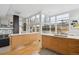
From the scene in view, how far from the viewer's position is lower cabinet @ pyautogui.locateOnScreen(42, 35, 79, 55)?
7.47 ft

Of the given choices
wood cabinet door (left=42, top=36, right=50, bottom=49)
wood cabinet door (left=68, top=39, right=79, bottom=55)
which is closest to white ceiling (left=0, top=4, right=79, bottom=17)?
wood cabinet door (left=42, top=36, right=50, bottom=49)

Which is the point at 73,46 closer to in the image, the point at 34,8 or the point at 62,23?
the point at 62,23

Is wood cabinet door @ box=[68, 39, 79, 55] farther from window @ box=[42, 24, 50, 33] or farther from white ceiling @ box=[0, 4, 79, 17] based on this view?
white ceiling @ box=[0, 4, 79, 17]

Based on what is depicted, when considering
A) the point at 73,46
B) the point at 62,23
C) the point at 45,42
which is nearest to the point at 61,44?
the point at 73,46

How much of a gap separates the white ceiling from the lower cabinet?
0.63m

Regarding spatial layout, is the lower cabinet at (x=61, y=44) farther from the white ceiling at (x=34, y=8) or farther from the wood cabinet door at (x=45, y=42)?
the white ceiling at (x=34, y=8)

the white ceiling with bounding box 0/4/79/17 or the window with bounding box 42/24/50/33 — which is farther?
the window with bounding box 42/24/50/33

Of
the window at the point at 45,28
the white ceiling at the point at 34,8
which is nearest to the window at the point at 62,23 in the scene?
the white ceiling at the point at 34,8

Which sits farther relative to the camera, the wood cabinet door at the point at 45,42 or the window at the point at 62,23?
the wood cabinet door at the point at 45,42

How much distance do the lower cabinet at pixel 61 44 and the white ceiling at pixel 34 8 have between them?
2.06 ft

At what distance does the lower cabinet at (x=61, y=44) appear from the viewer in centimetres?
228

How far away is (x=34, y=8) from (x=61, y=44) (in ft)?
3.47

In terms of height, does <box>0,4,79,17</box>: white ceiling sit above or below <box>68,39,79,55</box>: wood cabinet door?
above
